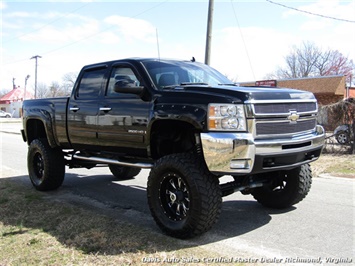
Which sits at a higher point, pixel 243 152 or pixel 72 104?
pixel 72 104

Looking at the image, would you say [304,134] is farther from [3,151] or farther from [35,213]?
[3,151]

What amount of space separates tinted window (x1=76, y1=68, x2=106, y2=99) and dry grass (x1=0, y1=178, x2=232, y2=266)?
1.79 meters

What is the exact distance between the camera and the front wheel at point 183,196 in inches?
158

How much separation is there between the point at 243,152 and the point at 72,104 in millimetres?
3377

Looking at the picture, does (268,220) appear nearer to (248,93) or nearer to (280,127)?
(280,127)

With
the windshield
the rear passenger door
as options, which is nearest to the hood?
the windshield

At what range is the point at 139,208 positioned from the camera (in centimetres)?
572

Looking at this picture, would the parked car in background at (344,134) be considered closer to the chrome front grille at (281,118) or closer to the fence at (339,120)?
the fence at (339,120)

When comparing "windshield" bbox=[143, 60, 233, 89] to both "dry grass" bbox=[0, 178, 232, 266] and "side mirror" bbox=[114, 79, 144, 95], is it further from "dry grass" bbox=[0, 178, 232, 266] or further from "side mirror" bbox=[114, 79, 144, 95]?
"dry grass" bbox=[0, 178, 232, 266]

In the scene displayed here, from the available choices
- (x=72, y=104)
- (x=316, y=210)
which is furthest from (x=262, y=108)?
(x=72, y=104)

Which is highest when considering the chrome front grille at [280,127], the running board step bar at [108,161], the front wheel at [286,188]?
the chrome front grille at [280,127]

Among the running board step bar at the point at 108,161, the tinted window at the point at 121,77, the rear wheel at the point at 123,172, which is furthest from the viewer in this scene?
the rear wheel at the point at 123,172

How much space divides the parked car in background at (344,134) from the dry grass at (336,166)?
0.76 m

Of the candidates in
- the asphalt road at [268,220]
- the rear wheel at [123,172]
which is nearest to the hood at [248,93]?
Answer: the asphalt road at [268,220]
